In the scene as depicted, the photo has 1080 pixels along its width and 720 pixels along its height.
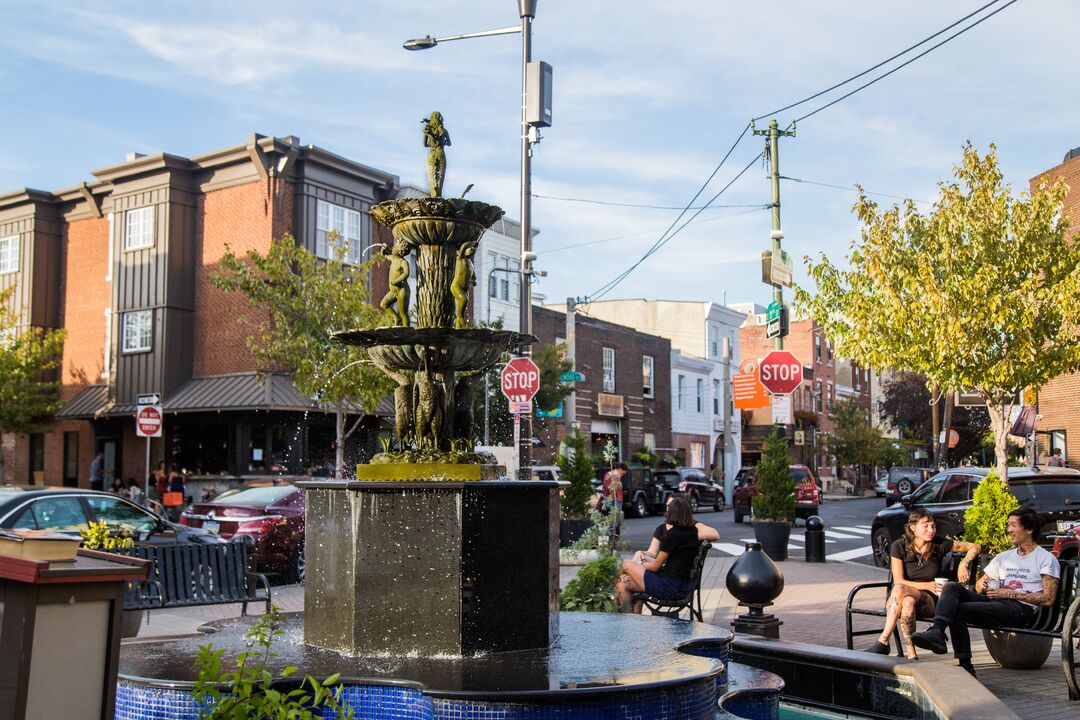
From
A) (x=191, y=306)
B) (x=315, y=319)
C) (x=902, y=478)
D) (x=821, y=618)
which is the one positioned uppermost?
(x=191, y=306)

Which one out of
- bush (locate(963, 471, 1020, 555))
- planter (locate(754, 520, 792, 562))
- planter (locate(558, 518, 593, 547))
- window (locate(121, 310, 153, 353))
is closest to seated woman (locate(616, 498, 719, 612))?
bush (locate(963, 471, 1020, 555))

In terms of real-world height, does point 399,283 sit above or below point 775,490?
above

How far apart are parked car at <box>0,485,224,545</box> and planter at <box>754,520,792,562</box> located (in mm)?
9649

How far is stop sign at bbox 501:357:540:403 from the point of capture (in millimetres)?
16391

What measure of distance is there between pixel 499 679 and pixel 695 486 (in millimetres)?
33296

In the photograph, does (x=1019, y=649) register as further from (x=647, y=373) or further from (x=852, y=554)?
(x=647, y=373)

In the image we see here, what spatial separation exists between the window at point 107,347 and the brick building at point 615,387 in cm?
1517

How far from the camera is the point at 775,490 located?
64.3 ft

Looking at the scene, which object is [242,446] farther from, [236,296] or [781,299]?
[781,299]

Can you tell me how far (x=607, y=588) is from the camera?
383 inches

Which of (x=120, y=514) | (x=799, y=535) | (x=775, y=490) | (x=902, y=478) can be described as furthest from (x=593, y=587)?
(x=902, y=478)

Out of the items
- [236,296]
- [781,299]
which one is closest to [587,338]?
[236,296]

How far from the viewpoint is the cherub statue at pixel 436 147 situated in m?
8.07

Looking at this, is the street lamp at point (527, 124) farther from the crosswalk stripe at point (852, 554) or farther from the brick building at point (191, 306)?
the brick building at point (191, 306)
